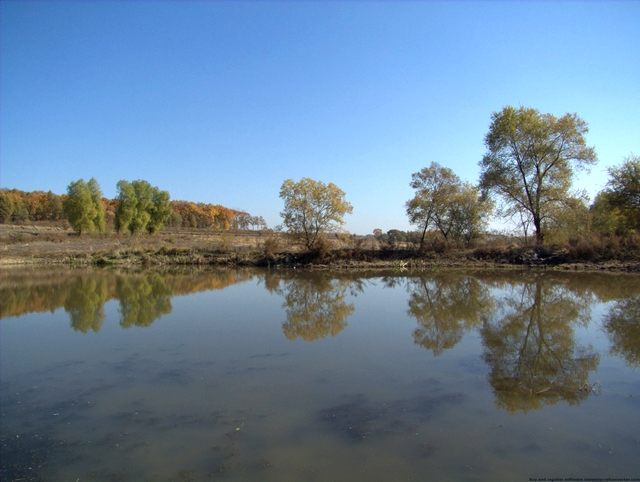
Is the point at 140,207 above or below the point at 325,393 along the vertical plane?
above

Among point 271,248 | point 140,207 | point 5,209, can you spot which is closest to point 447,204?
point 271,248

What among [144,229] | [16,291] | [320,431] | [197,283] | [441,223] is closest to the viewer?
[320,431]

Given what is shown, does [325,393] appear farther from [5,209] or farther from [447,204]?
[5,209]

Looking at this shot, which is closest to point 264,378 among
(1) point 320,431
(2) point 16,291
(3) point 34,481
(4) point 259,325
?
(1) point 320,431

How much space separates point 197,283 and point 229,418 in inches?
608

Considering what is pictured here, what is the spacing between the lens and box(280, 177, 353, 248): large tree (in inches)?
1085

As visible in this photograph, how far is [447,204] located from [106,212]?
78091mm

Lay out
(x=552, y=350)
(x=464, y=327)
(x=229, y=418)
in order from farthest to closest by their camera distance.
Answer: (x=464, y=327) → (x=552, y=350) → (x=229, y=418)

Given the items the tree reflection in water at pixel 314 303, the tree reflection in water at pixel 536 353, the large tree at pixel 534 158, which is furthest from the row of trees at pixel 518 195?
the tree reflection in water at pixel 536 353

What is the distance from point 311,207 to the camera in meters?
27.6

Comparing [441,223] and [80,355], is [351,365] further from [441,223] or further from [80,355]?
[441,223]

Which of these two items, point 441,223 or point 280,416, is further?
point 441,223

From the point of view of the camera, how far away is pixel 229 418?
485 cm

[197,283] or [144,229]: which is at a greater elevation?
[144,229]
